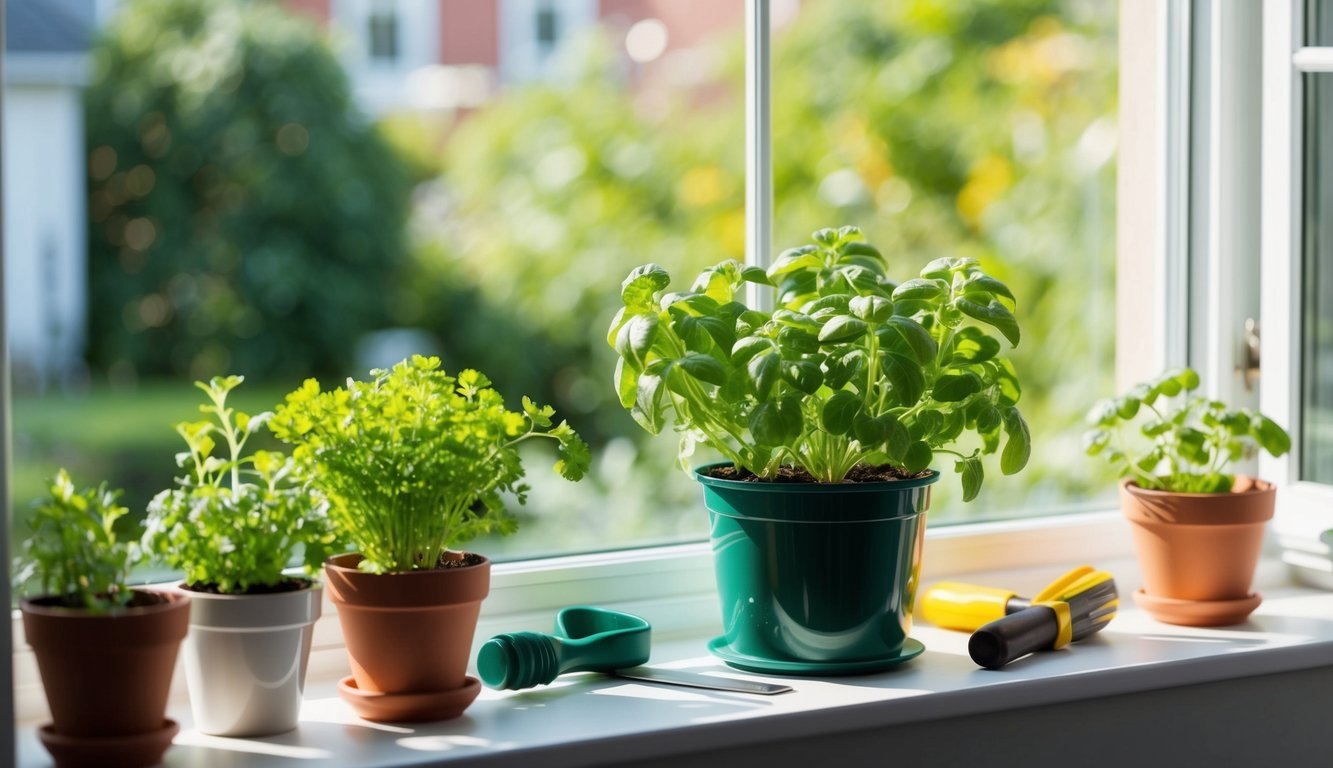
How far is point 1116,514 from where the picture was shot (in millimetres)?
1484

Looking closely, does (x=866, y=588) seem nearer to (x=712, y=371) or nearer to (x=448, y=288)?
(x=712, y=371)

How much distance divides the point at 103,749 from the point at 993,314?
76 cm

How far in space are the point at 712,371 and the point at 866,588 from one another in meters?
0.23

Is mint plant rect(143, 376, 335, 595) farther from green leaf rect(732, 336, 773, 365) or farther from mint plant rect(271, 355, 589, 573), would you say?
green leaf rect(732, 336, 773, 365)

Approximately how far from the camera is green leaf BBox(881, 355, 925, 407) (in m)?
1.03

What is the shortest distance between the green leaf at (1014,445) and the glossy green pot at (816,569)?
0.22 ft

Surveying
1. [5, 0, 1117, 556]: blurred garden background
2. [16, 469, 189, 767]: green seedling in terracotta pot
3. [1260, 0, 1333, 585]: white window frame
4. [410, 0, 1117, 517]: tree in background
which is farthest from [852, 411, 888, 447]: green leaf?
[410, 0, 1117, 517]: tree in background

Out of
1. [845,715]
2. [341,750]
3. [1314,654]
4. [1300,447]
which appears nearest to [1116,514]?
[1300,447]

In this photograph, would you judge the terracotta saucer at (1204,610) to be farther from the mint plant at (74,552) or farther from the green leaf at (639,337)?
the mint plant at (74,552)

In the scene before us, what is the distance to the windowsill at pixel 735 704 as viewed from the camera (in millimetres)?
908

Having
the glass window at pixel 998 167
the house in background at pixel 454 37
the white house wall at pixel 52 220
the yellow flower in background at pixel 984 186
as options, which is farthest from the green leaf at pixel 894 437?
the white house wall at pixel 52 220

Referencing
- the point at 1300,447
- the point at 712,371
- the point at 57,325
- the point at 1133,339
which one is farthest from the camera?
the point at 57,325

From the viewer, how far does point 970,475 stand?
1.09m

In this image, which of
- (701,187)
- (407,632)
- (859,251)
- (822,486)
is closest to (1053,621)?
(822,486)
